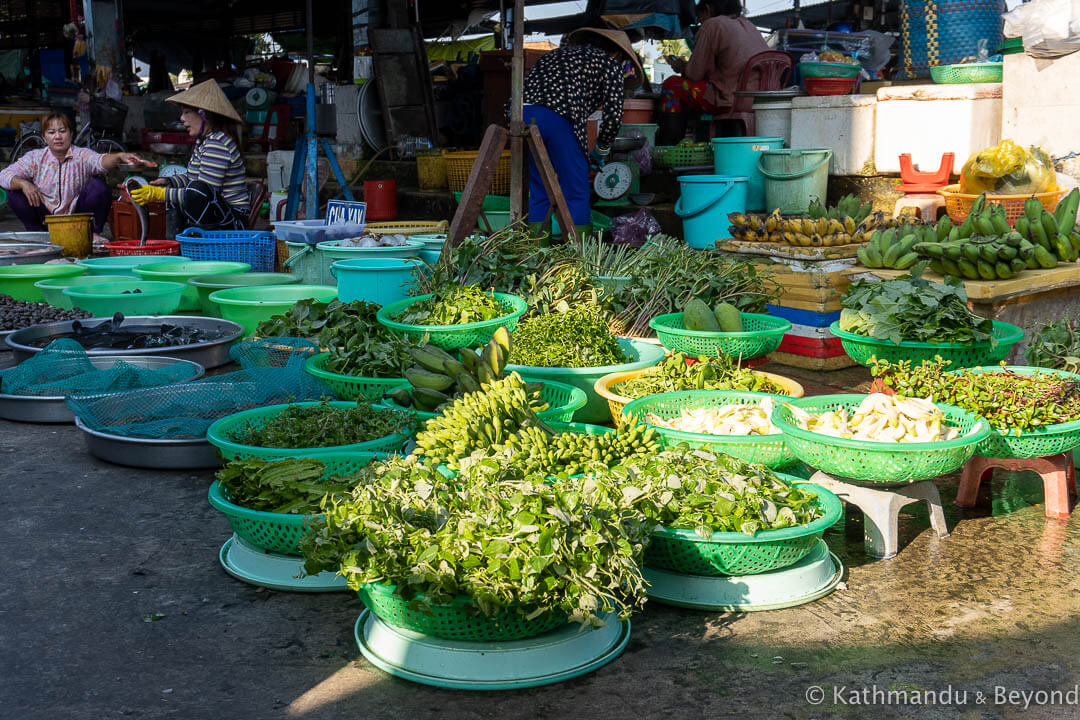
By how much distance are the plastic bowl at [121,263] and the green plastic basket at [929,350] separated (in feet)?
14.5

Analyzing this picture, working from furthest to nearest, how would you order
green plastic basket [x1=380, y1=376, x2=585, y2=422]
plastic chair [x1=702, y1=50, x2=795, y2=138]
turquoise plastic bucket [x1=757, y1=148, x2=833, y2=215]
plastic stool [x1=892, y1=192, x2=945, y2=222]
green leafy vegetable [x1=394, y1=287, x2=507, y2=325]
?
plastic chair [x1=702, y1=50, x2=795, y2=138] → turquoise plastic bucket [x1=757, y1=148, x2=833, y2=215] → plastic stool [x1=892, y1=192, x2=945, y2=222] → green leafy vegetable [x1=394, y1=287, x2=507, y2=325] → green plastic basket [x1=380, y1=376, x2=585, y2=422]

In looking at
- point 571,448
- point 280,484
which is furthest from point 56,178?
point 571,448

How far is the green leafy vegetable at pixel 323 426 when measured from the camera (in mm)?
3227

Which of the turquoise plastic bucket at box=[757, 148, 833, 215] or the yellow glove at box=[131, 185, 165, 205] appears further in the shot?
the yellow glove at box=[131, 185, 165, 205]

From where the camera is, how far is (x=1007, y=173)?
17.4ft

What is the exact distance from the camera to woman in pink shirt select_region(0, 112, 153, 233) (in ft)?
27.0

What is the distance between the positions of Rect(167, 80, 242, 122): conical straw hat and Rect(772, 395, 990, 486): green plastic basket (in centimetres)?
565

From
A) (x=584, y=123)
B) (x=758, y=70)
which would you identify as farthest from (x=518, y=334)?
(x=758, y=70)

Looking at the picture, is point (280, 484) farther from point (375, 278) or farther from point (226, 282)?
point (226, 282)

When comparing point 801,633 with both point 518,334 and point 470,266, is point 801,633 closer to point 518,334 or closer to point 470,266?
point 518,334

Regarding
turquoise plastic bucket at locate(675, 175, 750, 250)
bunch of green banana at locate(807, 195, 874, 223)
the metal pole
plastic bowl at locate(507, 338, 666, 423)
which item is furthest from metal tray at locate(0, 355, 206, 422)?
turquoise plastic bucket at locate(675, 175, 750, 250)

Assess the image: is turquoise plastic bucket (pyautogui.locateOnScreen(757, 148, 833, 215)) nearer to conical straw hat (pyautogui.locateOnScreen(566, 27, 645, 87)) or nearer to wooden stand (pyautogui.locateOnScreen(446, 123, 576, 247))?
conical straw hat (pyautogui.locateOnScreen(566, 27, 645, 87))

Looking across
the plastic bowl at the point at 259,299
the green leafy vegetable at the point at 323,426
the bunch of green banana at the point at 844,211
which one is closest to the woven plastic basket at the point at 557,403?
the green leafy vegetable at the point at 323,426

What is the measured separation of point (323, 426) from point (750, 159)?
4.45m
